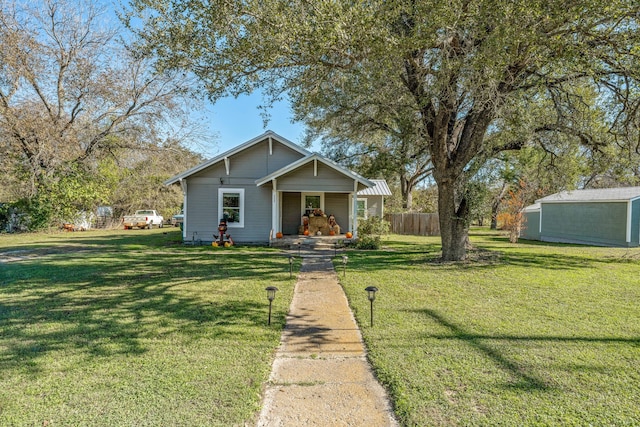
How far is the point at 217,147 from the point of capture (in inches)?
948

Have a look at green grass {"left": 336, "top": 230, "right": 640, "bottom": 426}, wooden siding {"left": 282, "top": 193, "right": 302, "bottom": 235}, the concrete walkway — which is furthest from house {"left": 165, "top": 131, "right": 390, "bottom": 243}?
the concrete walkway

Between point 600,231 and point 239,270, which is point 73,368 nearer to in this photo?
point 239,270

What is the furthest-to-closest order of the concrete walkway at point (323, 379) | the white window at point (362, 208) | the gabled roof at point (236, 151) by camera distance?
the white window at point (362, 208)
the gabled roof at point (236, 151)
the concrete walkway at point (323, 379)

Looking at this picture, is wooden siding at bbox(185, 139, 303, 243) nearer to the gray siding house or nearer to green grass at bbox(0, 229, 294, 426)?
green grass at bbox(0, 229, 294, 426)

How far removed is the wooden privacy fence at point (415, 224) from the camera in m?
23.2

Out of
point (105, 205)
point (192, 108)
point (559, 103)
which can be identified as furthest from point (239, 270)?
point (105, 205)

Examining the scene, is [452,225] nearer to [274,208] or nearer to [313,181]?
[313,181]

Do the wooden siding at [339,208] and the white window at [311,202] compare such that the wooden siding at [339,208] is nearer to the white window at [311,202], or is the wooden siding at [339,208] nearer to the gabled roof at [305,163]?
the white window at [311,202]

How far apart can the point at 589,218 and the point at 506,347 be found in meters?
17.8

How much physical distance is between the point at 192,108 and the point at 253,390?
69.4 feet

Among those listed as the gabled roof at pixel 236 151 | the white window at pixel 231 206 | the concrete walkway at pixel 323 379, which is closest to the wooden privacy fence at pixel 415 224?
the gabled roof at pixel 236 151

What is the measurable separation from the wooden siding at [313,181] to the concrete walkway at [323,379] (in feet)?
28.4

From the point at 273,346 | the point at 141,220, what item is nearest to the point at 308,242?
the point at 273,346

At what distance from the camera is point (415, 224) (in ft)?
77.9
